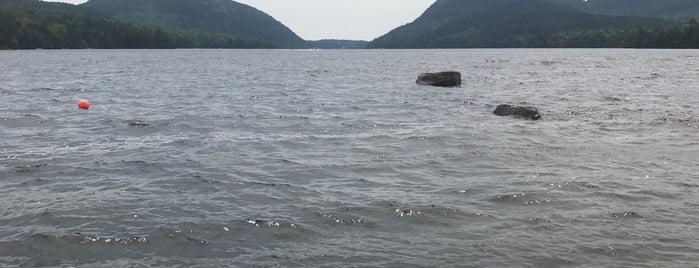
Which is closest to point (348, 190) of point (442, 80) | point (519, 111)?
point (519, 111)

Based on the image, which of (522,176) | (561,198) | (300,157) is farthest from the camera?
(300,157)

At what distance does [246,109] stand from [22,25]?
161951mm

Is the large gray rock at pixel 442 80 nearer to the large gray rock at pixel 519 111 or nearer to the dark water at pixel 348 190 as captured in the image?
the large gray rock at pixel 519 111

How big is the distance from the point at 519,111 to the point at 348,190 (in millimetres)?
16357

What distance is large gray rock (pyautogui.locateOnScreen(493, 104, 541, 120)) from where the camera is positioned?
90.1 ft

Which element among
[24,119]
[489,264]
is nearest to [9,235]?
[489,264]

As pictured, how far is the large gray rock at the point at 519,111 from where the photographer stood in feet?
90.1

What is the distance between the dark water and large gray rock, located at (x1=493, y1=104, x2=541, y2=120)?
88cm

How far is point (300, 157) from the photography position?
18.4 meters

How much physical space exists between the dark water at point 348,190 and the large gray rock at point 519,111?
34.7 inches

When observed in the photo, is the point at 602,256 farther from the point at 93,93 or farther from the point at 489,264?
the point at 93,93

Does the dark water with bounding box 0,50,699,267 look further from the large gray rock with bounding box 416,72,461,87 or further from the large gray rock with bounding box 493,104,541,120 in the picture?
the large gray rock with bounding box 416,72,461,87

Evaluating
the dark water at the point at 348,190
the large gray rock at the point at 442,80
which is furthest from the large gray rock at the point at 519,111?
the large gray rock at the point at 442,80

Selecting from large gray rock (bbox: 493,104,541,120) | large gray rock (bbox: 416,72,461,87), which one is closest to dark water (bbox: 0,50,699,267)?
large gray rock (bbox: 493,104,541,120)
